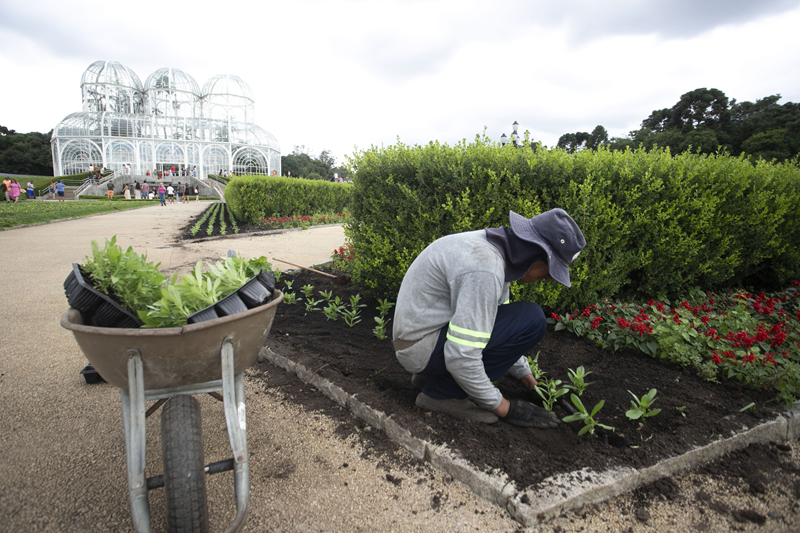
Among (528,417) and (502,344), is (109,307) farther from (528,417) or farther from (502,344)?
(528,417)

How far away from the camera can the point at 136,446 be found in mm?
1482

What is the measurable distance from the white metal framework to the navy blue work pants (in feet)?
158

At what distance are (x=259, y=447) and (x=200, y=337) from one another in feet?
3.40

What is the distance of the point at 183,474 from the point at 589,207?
11.3 feet

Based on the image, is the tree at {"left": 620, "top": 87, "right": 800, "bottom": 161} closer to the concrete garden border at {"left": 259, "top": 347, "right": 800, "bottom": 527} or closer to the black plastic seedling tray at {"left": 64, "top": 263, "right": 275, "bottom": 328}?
the concrete garden border at {"left": 259, "top": 347, "right": 800, "bottom": 527}

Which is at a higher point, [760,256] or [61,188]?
[61,188]

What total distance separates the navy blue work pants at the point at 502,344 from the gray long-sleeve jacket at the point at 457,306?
0.07m

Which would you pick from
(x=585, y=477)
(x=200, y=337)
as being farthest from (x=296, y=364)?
(x=585, y=477)

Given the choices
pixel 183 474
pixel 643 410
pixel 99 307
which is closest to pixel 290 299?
pixel 99 307

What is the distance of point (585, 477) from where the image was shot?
1.84m

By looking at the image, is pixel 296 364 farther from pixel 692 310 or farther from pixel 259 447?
pixel 692 310

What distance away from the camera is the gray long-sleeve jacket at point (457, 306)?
1.90 metres

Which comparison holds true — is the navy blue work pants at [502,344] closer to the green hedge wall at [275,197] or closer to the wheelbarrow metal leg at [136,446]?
the wheelbarrow metal leg at [136,446]

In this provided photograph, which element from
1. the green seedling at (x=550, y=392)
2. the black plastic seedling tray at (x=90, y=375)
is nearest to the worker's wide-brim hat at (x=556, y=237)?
the green seedling at (x=550, y=392)
